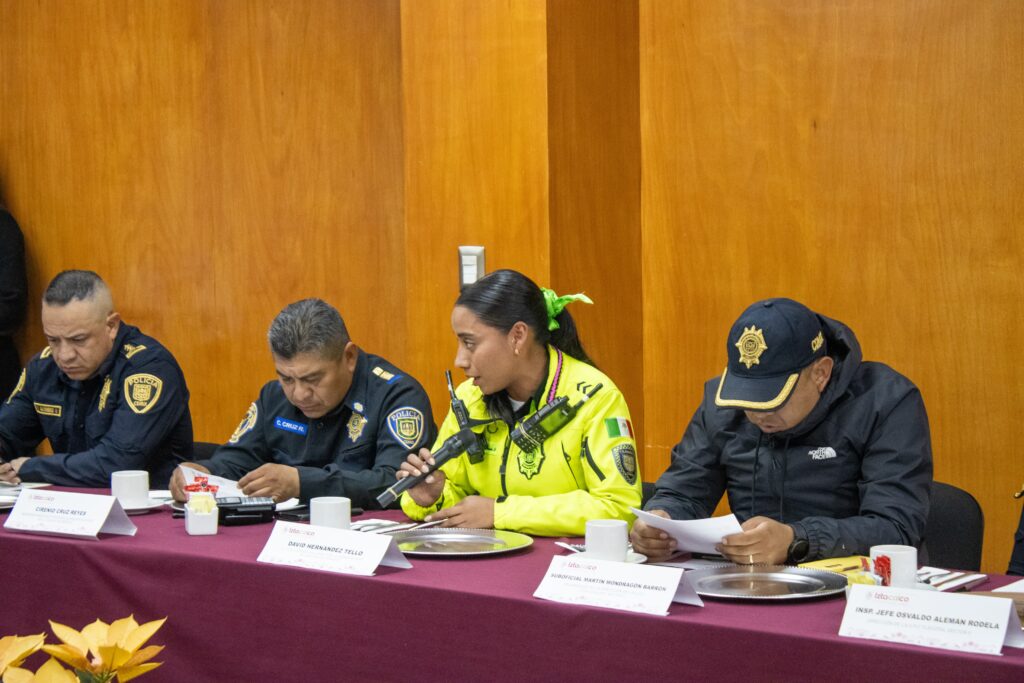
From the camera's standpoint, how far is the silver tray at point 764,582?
6.52ft

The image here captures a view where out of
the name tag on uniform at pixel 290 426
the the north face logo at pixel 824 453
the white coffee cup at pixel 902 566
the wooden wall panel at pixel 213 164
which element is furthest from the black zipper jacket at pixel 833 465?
the wooden wall panel at pixel 213 164

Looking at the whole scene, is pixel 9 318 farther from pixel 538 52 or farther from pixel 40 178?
pixel 538 52

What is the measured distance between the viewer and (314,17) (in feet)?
16.4

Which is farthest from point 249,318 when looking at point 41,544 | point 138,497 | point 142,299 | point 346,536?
point 346,536

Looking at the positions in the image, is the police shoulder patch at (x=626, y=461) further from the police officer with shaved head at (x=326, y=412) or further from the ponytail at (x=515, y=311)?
the police officer with shaved head at (x=326, y=412)

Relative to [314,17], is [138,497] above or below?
below

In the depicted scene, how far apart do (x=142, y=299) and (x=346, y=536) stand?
11.3 feet

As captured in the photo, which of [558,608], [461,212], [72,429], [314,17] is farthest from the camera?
[314,17]

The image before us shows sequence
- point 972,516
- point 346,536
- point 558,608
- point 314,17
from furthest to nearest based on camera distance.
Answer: point 314,17
point 972,516
point 346,536
point 558,608

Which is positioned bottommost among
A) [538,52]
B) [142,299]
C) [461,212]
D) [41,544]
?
[41,544]

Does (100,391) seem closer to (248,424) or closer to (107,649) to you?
(248,424)

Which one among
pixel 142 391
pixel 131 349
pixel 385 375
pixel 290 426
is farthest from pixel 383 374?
pixel 131 349

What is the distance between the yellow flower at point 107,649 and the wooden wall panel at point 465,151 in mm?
3191

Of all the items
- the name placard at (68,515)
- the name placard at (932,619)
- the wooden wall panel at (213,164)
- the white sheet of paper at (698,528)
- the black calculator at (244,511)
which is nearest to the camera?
the name placard at (932,619)
